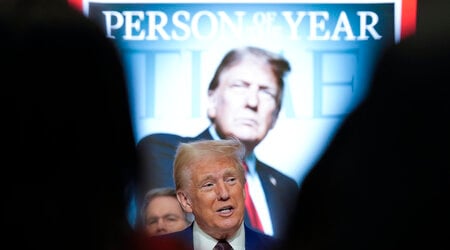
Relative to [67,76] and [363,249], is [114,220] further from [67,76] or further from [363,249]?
[363,249]

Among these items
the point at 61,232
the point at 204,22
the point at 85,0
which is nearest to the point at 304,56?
the point at 204,22

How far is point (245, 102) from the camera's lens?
1353 millimetres

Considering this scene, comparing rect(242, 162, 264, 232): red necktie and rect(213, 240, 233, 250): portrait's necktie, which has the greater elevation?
rect(242, 162, 264, 232): red necktie

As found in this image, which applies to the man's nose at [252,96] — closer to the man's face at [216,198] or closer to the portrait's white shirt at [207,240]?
the man's face at [216,198]

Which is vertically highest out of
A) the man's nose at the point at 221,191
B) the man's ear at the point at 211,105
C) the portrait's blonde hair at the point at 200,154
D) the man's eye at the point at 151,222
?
the man's ear at the point at 211,105

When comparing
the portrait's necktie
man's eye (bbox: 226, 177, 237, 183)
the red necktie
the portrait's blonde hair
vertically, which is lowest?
the portrait's necktie

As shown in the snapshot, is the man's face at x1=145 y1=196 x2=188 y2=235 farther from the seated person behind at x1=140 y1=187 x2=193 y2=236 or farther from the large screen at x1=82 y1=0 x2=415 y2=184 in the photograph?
the large screen at x1=82 y1=0 x2=415 y2=184

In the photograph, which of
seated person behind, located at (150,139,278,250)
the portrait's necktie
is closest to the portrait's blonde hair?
seated person behind, located at (150,139,278,250)

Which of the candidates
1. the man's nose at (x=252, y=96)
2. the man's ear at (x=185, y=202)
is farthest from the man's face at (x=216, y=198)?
the man's nose at (x=252, y=96)

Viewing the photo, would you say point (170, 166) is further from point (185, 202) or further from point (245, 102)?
point (245, 102)

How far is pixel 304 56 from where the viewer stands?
4.49 feet

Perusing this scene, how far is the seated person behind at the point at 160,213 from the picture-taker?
1338mm

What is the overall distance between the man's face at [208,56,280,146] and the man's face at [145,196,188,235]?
18 centimetres

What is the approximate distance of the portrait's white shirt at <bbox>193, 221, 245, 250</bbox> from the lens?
1327 millimetres
